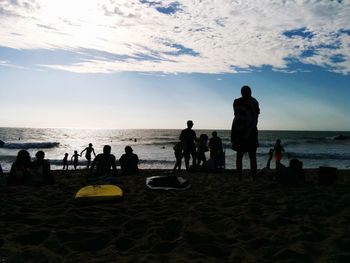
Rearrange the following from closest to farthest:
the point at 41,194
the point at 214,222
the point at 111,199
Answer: the point at 214,222 < the point at 111,199 < the point at 41,194

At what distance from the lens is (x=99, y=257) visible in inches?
134

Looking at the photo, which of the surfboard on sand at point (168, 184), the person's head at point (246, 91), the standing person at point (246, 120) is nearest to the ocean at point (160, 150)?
the surfboard on sand at point (168, 184)

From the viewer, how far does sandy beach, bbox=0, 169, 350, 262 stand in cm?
343

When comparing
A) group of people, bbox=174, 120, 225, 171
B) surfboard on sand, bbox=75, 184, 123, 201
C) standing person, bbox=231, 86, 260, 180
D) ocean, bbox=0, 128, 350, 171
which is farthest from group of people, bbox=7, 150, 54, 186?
ocean, bbox=0, 128, 350, 171

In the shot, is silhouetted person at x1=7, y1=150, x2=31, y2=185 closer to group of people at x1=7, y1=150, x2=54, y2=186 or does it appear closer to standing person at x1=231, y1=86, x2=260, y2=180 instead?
group of people at x1=7, y1=150, x2=54, y2=186

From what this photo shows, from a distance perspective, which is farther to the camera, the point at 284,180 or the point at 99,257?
the point at 284,180

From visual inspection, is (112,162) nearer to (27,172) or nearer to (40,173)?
(40,173)

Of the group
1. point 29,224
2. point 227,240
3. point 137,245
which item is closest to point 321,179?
point 227,240

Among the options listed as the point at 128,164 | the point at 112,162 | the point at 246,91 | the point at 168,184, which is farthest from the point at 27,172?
the point at 246,91

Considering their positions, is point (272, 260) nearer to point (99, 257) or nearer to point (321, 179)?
point (99, 257)

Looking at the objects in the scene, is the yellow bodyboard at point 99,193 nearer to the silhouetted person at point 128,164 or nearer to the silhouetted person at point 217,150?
the silhouetted person at point 128,164

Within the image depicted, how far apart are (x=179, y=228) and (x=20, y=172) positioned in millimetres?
5587

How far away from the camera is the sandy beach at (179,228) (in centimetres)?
343

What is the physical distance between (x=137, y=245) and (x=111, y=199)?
93.8 inches
